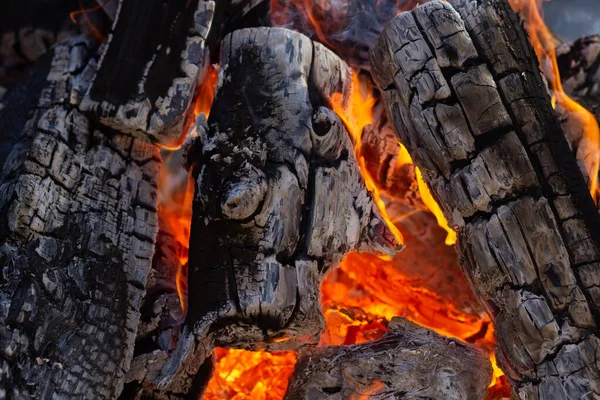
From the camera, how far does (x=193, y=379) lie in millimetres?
1716

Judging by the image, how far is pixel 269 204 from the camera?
1.51 metres

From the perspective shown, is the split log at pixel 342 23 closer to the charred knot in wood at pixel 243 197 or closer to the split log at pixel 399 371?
the charred knot in wood at pixel 243 197

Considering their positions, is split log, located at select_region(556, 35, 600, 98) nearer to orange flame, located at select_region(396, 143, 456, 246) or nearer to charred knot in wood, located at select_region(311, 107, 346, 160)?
orange flame, located at select_region(396, 143, 456, 246)

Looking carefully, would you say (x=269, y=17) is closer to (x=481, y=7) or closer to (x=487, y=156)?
(x=481, y=7)

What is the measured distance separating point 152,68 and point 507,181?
1.11 metres

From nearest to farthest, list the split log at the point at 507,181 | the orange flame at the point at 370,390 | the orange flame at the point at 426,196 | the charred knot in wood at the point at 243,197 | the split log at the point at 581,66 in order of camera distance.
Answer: the split log at the point at 507,181 → the charred knot in wood at the point at 243,197 → the orange flame at the point at 370,390 → the orange flame at the point at 426,196 → the split log at the point at 581,66

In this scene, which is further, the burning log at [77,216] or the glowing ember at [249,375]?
the glowing ember at [249,375]

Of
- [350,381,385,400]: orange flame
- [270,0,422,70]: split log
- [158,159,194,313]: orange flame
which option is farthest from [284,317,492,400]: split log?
[270,0,422,70]: split log

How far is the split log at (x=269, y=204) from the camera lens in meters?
1.48

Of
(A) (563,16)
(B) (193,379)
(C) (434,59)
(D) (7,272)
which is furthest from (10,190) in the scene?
(A) (563,16)

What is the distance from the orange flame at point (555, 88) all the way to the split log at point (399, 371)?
2.87ft

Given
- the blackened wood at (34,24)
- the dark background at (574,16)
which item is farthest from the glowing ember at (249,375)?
the dark background at (574,16)

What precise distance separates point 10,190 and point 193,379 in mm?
779

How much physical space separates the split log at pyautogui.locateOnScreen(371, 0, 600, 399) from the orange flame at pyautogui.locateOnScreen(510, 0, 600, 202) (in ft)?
2.17
